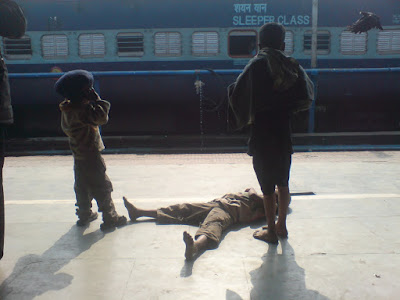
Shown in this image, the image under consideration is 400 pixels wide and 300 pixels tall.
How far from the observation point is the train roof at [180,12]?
32.2 feet

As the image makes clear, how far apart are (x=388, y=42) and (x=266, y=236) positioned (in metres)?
8.79

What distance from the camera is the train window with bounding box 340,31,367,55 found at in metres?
9.98

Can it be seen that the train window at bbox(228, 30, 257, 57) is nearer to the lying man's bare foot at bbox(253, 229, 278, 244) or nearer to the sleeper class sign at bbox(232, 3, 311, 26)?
the sleeper class sign at bbox(232, 3, 311, 26)

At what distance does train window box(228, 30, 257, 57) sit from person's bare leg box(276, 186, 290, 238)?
23.8 feet

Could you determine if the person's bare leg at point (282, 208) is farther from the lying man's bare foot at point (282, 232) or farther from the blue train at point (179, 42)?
the blue train at point (179, 42)

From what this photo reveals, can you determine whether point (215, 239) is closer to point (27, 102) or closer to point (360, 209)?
point (360, 209)

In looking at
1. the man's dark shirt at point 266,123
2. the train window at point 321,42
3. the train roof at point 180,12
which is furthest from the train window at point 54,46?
the man's dark shirt at point 266,123

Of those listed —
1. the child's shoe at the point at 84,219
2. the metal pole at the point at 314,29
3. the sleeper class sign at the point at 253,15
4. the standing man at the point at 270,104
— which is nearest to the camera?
the standing man at the point at 270,104

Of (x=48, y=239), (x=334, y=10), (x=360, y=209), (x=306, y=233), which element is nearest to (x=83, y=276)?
(x=48, y=239)

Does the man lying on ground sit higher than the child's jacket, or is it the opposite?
the child's jacket

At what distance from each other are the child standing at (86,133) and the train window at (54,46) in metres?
7.11

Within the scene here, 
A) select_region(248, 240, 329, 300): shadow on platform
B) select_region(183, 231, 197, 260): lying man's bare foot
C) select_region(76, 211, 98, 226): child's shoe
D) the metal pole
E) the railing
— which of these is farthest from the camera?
the metal pole

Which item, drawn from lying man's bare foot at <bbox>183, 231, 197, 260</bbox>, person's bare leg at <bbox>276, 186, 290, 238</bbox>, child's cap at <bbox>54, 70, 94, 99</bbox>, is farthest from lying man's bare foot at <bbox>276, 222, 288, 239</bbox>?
child's cap at <bbox>54, 70, 94, 99</bbox>

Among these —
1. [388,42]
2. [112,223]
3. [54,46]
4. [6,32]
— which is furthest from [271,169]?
→ [388,42]
